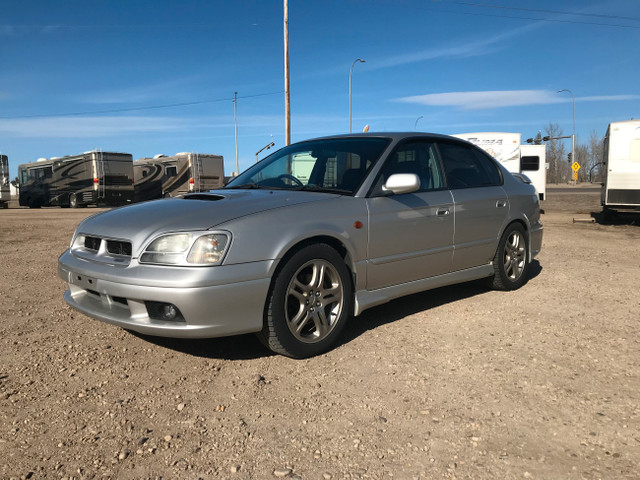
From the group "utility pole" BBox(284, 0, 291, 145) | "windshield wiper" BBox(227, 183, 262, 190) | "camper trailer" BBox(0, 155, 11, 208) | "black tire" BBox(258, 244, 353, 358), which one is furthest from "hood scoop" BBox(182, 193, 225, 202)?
"camper trailer" BBox(0, 155, 11, 208)

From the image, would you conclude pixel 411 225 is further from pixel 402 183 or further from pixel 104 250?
pixel 104 250

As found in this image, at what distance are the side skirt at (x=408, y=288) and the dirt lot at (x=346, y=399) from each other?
0.89 feet

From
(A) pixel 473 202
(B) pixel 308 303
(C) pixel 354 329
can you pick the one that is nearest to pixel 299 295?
(B) pixel 308 303

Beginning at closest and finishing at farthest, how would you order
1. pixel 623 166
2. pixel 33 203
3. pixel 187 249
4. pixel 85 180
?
pixel 187 249, pixel 623 166, pixel 85 180, pixel 33 203

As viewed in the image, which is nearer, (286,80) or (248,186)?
(248,186)

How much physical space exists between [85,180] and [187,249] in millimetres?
23923

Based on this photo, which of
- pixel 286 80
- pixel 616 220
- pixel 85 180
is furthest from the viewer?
pixel 85 180

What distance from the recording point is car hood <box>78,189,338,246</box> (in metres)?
3.02

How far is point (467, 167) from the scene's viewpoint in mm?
4816

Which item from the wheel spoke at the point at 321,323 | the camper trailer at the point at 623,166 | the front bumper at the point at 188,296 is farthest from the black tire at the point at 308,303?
the camper trailer at the point at 623,166

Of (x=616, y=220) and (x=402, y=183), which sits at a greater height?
(x=402, y=183)

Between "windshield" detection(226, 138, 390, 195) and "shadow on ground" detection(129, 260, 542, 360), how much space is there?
1.15 meters

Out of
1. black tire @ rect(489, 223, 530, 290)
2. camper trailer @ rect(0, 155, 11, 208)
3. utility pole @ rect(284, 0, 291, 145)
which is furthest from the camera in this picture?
camper trailer @ rect(0, 155, 11, 208)

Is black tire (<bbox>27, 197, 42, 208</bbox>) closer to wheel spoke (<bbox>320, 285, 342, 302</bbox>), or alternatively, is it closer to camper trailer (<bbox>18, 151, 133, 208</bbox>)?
camper trailer (<bbox>18, 151, 133, 208</bbox>)
